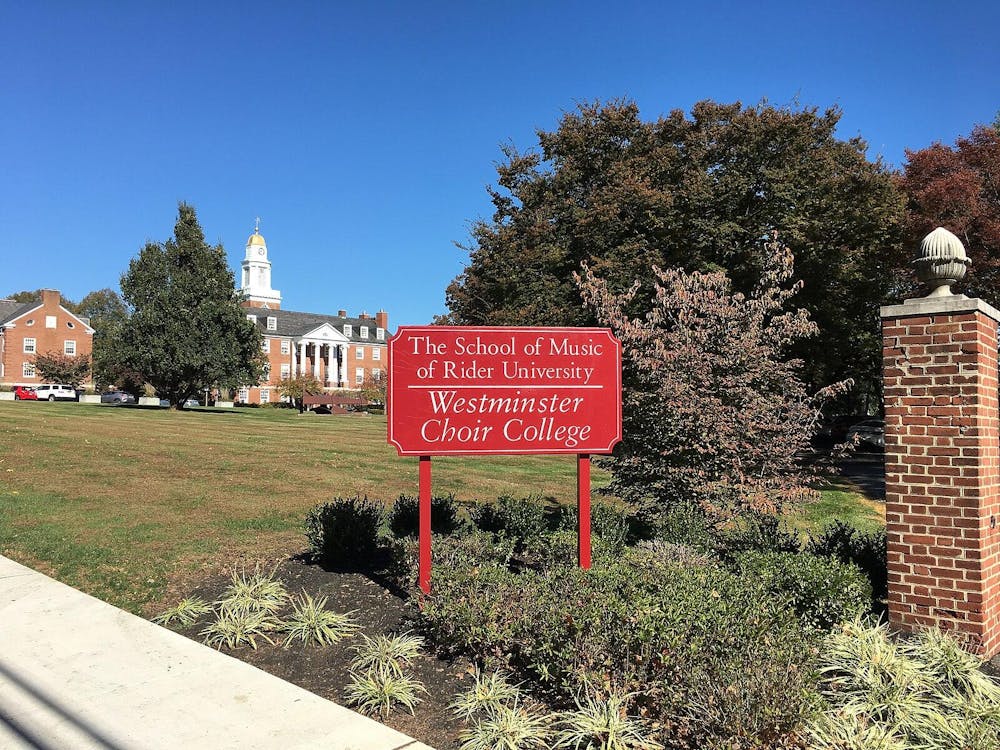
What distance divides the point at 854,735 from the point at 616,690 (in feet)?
3.92

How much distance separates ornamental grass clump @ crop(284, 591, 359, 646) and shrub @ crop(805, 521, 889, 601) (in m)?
4.05

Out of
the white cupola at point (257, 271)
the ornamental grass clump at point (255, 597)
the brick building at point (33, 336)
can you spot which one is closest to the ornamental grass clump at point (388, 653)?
the ornamental grass clump at point (255, 597)

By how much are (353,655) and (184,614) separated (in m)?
1.83

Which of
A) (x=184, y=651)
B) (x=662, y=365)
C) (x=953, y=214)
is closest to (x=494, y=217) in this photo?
(x=953, y=214)

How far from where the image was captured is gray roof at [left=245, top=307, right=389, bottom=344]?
257ft

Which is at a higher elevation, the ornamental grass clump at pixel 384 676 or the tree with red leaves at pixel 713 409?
the tree with red leaves at pixel 713 409

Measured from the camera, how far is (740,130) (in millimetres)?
23047

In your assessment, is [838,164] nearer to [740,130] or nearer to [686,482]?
[740,130]

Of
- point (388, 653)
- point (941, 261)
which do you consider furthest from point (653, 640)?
point (941, 261)

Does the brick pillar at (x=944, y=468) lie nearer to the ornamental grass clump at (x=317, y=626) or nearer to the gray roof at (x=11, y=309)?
the ornamental grass clump at (x=317, y=626)

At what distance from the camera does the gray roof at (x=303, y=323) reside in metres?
78.3

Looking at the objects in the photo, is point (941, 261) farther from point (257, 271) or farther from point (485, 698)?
point (257, 271)

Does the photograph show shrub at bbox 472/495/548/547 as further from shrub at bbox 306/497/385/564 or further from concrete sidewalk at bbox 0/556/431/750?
concrete sidewalk at bbox 0/556/431/750

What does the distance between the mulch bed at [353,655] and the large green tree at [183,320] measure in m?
32.8
